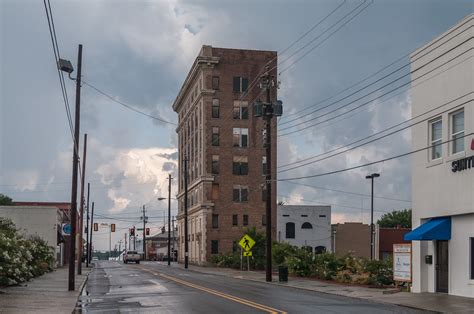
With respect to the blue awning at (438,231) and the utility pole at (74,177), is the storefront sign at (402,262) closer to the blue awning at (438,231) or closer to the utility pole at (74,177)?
the blue awning at (438,231)

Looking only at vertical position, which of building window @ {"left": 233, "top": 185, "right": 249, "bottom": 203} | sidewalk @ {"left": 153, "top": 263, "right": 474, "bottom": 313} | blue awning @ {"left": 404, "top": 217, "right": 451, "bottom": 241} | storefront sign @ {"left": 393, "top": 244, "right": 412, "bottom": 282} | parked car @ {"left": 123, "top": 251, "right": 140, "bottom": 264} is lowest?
parked car @ {"left": 123, "top": 251, "right": 140, "bottom": 264}

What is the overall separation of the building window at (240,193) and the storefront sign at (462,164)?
185 feet

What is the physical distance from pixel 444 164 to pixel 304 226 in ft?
225

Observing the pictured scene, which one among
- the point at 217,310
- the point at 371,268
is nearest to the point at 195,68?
the point at 371,268

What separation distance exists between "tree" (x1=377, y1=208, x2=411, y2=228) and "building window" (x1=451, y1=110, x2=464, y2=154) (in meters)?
96.8

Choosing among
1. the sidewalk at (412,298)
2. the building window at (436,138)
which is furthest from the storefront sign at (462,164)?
the sidewalk at (412,298)

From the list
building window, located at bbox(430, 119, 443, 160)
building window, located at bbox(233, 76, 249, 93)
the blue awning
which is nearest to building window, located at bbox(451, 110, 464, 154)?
building window, located at bbox(430, 119, 443, 160)

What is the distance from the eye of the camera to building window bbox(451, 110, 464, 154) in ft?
81.5

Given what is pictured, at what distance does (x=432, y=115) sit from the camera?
87.6ft

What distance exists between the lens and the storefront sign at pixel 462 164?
2371 cm

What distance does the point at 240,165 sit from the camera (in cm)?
8144

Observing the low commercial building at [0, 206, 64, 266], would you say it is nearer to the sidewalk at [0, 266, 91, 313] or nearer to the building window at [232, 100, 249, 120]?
the sidewalk at [0, 266, 91, 313]

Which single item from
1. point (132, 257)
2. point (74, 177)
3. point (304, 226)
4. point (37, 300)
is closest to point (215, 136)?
point (132, 257)

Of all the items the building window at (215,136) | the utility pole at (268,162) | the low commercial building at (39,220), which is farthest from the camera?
the building window at (215,136)
